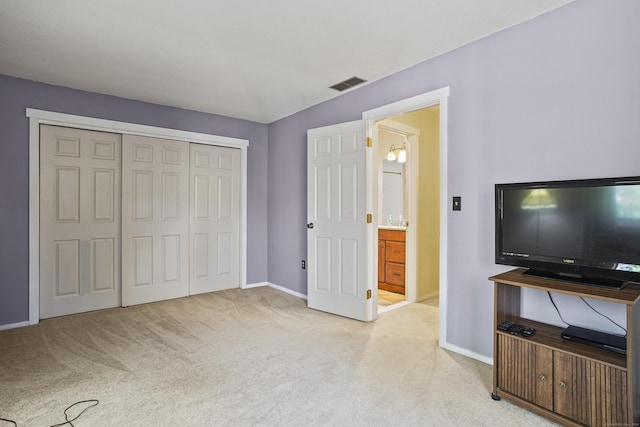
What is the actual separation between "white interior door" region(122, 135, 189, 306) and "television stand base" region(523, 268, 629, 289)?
12.5 ft

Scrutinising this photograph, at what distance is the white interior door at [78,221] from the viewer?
3.49m

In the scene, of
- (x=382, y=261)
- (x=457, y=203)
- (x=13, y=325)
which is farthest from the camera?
(x=382, y=261)

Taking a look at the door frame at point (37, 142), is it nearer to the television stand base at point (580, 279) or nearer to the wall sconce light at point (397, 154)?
the wall sconce light at point (397, 154)

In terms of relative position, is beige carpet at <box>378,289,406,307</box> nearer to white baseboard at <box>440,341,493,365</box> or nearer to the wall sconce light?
white baseboard at <box>440,341,493,365</box>

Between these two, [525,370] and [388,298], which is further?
[388,298]

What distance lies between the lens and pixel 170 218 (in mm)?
4246

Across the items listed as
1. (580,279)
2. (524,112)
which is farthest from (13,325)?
(524,112)

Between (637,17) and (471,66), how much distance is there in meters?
0.94

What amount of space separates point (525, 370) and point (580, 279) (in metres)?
0.60

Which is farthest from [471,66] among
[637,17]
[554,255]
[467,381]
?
[467,381]

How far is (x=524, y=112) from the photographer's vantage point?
230cm

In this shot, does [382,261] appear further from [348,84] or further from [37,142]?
[37,142]

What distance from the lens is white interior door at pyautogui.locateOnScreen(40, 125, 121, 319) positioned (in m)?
3.49

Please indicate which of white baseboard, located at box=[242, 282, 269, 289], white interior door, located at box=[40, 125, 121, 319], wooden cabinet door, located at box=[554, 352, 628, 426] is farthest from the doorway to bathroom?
white interior door, located at box=[40, 125, 121, 319]
